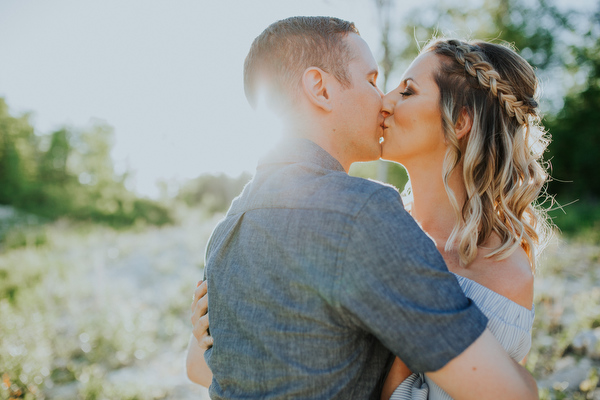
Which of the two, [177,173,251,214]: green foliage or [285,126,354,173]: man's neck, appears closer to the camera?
[285,126,354,173]: man's neck

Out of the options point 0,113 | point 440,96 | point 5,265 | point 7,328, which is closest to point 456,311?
point 440,96

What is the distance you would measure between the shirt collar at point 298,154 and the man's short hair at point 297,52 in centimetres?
31

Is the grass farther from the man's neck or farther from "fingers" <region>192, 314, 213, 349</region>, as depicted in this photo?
"fingers" <region>192, 314, 213, 349</region>

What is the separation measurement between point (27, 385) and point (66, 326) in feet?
7.51

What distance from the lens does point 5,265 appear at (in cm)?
1020

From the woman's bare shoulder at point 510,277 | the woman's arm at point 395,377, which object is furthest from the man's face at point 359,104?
the woman's arm at point 395,377

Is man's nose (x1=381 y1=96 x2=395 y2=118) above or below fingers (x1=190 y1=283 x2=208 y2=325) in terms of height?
above

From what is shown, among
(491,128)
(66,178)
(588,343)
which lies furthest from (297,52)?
(66,178)

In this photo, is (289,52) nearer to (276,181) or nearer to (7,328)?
(276,181)

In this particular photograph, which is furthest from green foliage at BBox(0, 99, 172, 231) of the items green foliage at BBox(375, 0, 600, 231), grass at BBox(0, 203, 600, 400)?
green foliage at BBox(375, 0, 600, 231)

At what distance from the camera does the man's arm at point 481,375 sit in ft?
3.73

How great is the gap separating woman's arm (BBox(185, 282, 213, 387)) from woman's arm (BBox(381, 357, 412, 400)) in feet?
2.64

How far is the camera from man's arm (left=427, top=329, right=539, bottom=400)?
1.14m

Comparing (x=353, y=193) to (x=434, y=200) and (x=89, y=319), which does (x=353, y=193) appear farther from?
(x=89, y=319)
